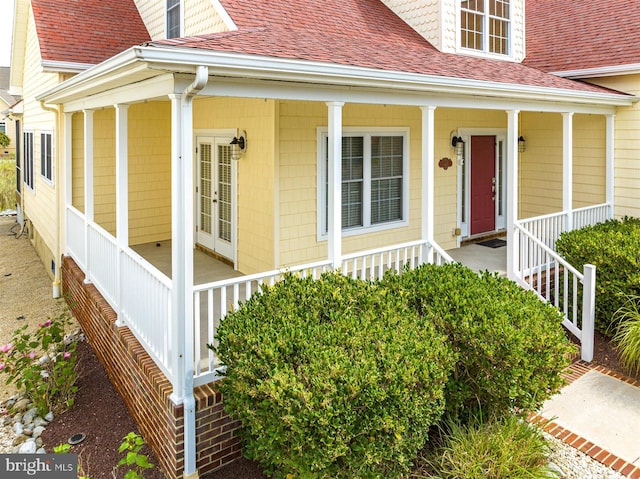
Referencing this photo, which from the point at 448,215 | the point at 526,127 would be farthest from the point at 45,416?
the point at 526,127

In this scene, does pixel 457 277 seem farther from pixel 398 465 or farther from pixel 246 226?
pixel 246 226

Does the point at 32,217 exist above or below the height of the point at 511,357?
above

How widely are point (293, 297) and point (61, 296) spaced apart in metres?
6.99

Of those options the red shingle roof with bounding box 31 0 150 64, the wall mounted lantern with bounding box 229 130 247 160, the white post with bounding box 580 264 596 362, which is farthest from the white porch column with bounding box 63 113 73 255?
the white post with bounding box 580 264 596 362

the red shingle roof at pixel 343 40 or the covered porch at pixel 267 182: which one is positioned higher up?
the red shingle roof at pixel 343 40

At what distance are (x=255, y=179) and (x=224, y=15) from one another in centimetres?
247

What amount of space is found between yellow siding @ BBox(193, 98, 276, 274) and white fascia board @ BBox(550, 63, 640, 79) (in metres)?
6.56

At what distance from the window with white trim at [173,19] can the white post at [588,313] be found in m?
7.85

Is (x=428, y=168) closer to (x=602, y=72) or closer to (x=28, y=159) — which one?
(x=602, y=72)

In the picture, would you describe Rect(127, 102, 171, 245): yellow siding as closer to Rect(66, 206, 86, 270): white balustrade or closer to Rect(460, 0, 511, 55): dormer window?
Rect(66, 206, 86, 270): white balustrade

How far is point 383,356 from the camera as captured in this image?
3.94 meters

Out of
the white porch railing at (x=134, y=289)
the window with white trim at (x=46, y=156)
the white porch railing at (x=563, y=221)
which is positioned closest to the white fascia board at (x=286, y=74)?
the white porch railing at (x=134, y=289)

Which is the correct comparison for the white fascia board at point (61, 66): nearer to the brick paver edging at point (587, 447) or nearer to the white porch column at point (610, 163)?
the brick paver edging at point (587, 447)

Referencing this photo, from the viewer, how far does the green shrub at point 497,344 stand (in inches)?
174
